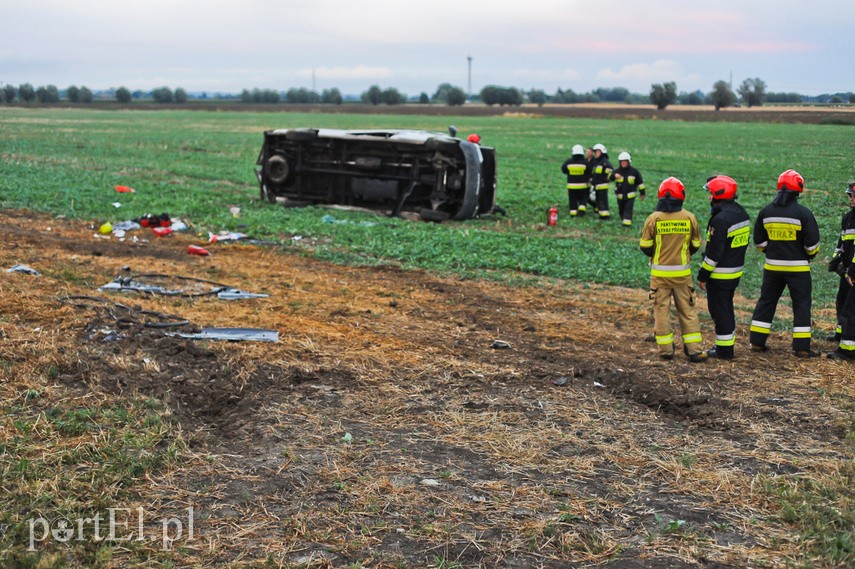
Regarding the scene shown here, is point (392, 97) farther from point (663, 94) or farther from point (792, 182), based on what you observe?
point (792, 182)

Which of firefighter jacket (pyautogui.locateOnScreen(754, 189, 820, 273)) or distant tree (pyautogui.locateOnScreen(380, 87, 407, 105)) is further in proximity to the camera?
distant tree (pyautogui.locateOnScreen(380, 87, 407, 105))

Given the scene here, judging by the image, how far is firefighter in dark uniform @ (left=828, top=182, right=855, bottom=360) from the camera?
28.2 feet

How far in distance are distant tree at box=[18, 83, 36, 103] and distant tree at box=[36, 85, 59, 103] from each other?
58 centimetres

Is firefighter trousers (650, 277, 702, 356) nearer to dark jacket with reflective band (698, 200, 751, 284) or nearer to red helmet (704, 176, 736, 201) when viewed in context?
dark jacket with reflective band (698, 200, 751, 284)

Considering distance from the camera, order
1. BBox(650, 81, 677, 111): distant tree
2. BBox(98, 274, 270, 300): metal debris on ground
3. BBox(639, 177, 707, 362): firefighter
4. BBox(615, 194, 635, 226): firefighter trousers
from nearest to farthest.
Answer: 1. BBox(639, 177, 707, 362): firefighter
2. BBox(98, 274, 270, 300): metal debris on ground
3. BBox(615, 194, 635, 226): firefighter trousers
4. BBox(650, 81, 677, 111): distant tree

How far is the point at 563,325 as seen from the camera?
9.72 meters

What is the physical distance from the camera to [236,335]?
827 cm

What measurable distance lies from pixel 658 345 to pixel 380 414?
11.6ft

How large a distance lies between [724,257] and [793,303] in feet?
3.03

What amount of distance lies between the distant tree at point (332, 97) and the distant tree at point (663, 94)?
5386 centimetres

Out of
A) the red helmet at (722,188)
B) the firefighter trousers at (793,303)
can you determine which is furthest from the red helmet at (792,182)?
the firefighter trousers at (793,303)

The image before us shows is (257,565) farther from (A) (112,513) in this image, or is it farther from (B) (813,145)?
(B) (813,145)

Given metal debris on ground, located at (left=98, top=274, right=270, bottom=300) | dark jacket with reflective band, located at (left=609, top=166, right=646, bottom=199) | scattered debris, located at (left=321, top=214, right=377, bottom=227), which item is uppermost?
dark jacket with reflective band, located at (left=609, top=166, right=646, bottom=199)

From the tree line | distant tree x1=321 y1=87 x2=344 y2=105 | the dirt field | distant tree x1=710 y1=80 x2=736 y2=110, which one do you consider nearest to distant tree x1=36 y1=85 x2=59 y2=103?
the tree line
